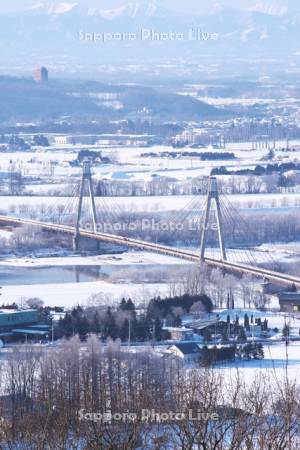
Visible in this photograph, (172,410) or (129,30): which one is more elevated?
(129,30)

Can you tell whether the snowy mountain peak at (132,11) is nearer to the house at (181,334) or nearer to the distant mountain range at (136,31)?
the distant mountain range at (136,31)

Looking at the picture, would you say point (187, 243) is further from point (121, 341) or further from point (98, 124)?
Result: point (98, 124)

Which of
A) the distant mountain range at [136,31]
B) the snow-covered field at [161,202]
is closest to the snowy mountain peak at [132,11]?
the distant mountain range at [136,31]

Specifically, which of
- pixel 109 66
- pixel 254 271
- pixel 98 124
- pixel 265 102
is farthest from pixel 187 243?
pixel 109 66

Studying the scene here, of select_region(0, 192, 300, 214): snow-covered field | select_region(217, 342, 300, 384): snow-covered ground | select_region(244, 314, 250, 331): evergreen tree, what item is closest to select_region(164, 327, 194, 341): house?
select_region(244, 314, 250, 331): evergreen tree

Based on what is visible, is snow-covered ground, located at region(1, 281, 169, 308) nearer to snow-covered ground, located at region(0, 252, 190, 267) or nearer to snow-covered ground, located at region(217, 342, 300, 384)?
snow-covered ground, located at region(0, 252, 190, 267)
